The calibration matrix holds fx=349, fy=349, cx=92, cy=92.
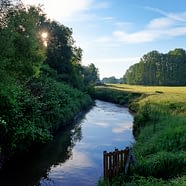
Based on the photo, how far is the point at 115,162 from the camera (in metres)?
15.6

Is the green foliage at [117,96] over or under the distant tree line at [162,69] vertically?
under

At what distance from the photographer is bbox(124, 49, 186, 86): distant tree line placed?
123625 mm

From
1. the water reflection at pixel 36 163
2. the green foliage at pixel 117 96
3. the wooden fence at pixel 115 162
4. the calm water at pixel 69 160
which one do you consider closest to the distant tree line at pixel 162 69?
the green foliage at pixel 117 96

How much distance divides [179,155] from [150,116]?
45.5 feet

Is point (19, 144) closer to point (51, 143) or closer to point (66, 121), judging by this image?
point (51, 143)

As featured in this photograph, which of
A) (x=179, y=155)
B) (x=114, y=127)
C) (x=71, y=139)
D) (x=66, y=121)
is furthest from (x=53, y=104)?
(x=179, y=155)

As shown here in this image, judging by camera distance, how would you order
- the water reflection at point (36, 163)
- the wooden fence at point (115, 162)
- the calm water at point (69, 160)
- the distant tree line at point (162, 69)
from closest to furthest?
the wooden fence at point (115, 162) → the water reflection at point (36, 163) → the calm water at point (69, 160) → the distant tree line at point (162, 69)

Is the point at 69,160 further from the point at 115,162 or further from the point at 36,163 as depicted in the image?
the point at 115,162

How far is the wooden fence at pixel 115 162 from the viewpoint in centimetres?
1519

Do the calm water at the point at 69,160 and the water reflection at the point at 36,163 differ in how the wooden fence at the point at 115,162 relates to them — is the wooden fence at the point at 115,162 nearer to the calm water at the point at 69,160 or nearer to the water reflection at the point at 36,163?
the calm water at the point at 69,160

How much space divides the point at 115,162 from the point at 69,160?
8.14 m

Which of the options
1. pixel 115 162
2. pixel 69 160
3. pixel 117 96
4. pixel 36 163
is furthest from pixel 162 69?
pixel 115 162

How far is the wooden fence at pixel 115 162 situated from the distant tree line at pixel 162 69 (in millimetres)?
107398

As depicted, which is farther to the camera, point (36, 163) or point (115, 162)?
point (36, 163)
